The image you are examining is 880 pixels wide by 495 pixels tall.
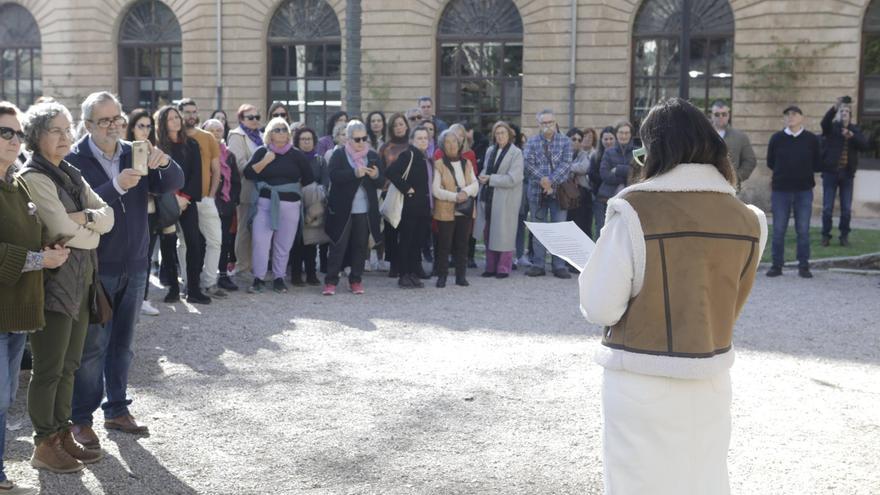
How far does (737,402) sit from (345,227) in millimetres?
5470

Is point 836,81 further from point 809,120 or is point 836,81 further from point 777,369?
point 777,369

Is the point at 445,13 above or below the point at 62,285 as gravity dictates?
above

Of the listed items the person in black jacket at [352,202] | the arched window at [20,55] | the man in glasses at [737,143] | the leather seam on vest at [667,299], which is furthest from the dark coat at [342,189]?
the arched window at [20,55]

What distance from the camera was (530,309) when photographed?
35.2 ft

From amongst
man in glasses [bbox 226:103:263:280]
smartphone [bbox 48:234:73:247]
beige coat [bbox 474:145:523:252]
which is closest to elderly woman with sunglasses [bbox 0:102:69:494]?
smartphone [bbox 48:234:73:247]

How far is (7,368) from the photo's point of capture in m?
5.03

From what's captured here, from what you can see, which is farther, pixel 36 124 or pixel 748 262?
pixel 36 124

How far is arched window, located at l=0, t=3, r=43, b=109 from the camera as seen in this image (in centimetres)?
2983

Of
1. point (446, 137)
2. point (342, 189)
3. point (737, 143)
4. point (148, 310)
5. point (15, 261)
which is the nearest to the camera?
point (15, 261)

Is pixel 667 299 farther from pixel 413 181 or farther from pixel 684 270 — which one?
pixel 413 181

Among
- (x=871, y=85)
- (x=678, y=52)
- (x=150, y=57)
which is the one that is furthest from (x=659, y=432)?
(x=150, y=57)

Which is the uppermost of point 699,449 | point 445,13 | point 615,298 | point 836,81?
point 445,13

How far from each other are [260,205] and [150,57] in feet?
61.9

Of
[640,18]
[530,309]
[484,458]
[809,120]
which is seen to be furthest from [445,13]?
[484,458]
